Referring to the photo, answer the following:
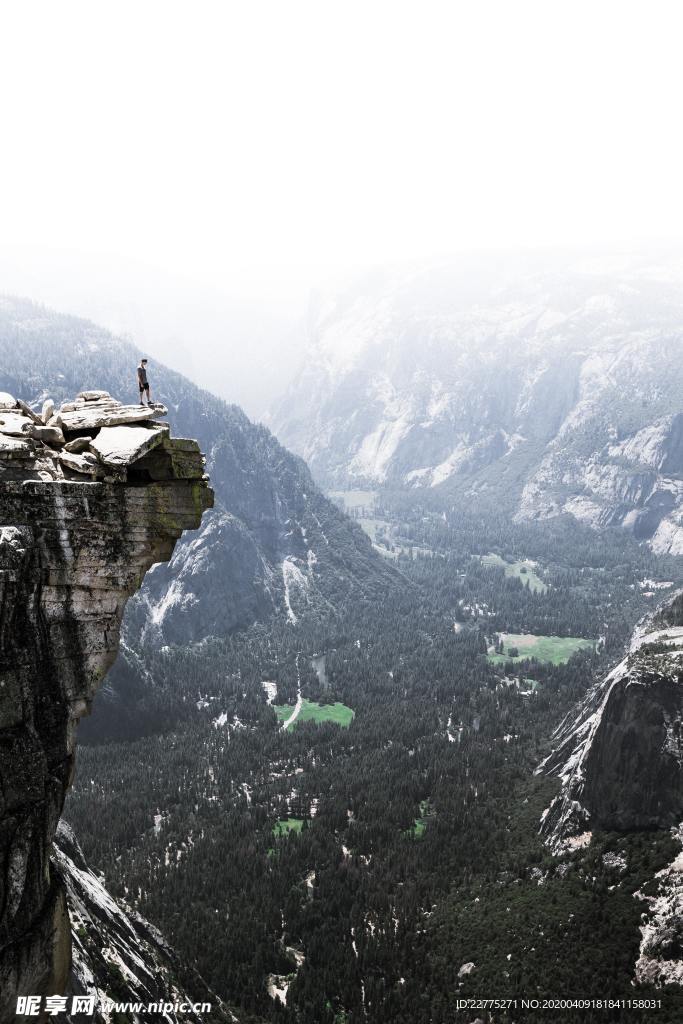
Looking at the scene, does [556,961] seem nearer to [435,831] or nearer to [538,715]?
[435,831]

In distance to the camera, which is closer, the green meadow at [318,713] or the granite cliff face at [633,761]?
the granite cliff face at [633,761]

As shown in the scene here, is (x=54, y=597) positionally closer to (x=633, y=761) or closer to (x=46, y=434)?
(x=46, y=434)

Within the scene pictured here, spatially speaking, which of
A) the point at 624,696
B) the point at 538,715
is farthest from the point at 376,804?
the point at 538,715

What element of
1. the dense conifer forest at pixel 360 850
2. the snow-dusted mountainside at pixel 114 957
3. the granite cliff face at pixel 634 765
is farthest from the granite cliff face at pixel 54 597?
the granite cliff face at pixel 634 765

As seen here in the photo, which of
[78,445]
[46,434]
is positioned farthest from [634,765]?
[46,434]

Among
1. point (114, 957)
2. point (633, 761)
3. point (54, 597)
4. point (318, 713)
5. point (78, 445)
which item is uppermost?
point (78, 445)

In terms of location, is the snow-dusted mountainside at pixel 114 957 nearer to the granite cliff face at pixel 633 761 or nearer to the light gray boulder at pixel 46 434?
the light gray boulder at pixel 46 434

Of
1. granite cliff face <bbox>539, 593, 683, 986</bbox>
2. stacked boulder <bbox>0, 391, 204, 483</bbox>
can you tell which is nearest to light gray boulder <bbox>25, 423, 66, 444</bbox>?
stacked boulder <bbox>0, 391, 204, 483</bbox>
